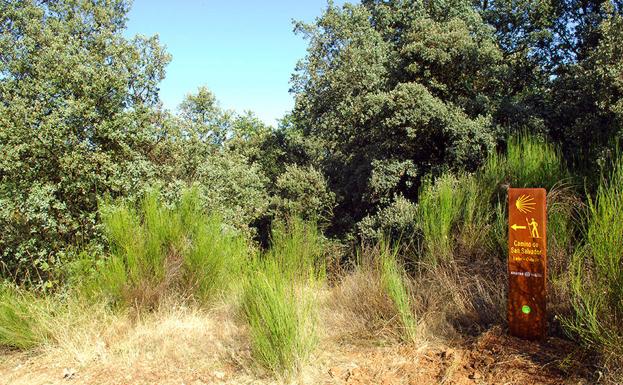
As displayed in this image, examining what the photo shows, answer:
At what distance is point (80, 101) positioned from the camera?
6141 millimetres

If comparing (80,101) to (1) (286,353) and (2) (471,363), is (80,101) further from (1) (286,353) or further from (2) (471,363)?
(2) (471,363)

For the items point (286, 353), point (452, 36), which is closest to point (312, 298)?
point (286, 353)

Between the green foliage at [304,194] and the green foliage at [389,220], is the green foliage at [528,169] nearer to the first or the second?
the green foliage at [389,220]

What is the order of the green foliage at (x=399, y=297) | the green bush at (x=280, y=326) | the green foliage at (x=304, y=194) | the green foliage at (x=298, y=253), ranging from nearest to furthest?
1. the green bush at (x=280, y=326)
2. the green foliage at (x=399, y=297)
3. the green foliage at (x=298, y=253)
4. the green foliage at (x=304, y=194)

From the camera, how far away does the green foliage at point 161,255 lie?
505 cm

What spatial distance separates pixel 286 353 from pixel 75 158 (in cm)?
404

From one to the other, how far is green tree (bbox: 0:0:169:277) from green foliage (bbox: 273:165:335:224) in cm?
793

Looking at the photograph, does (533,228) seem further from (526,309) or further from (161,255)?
(161,255)

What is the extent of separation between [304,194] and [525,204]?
1166 centimetres

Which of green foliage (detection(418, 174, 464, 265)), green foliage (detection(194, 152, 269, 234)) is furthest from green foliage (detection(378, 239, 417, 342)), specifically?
green foliage (detection(194, 152, 269, 234))

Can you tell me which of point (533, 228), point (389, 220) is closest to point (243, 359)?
point (533, 228)

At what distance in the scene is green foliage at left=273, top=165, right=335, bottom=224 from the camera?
1486 centimetres

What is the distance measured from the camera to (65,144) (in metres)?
5.95

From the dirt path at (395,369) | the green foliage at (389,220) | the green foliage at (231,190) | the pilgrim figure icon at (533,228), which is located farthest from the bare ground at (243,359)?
the green foliage at (389,220)
